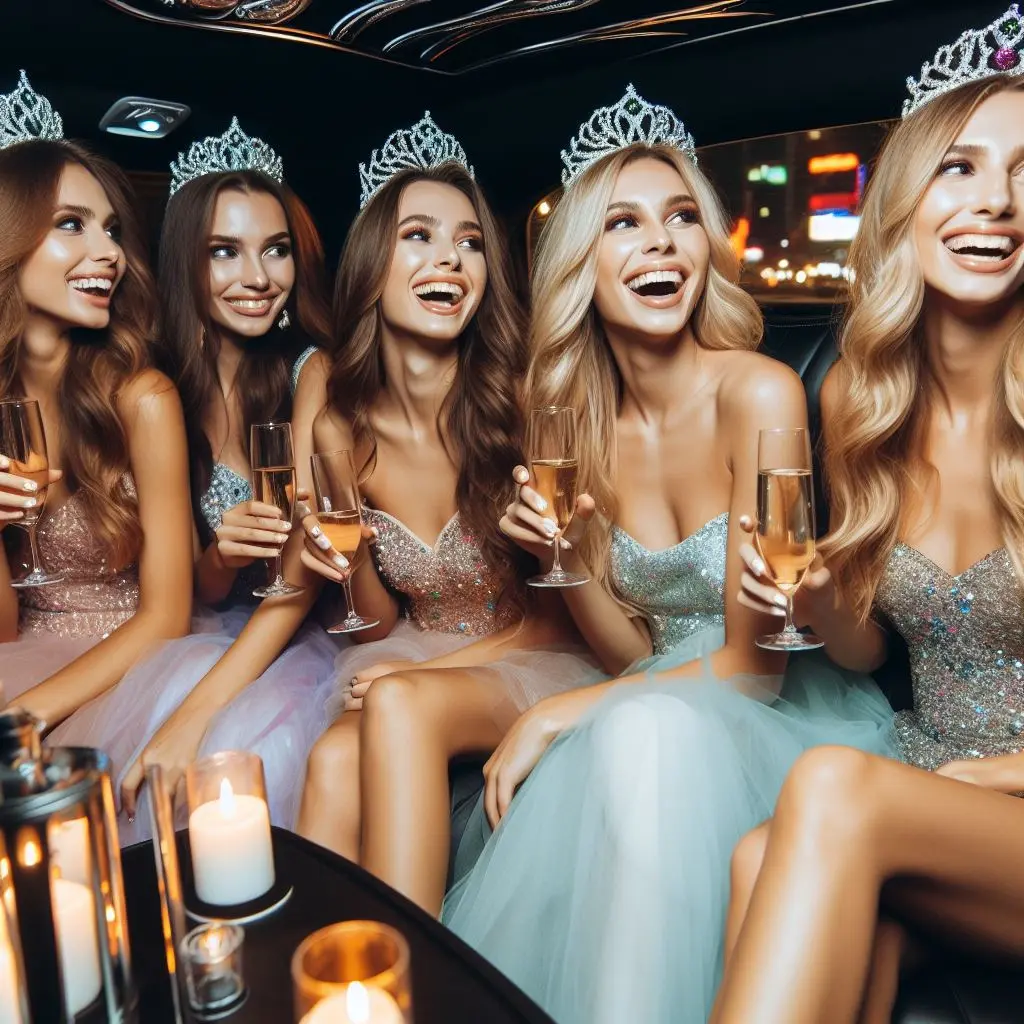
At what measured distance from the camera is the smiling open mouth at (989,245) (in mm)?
1619

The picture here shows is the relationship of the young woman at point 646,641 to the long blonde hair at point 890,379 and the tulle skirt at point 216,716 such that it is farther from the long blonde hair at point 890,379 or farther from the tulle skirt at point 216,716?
the tulle skirt at point 216,716

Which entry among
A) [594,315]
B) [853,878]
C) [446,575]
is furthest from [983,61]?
[446,575]

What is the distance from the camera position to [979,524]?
1676 millimetres

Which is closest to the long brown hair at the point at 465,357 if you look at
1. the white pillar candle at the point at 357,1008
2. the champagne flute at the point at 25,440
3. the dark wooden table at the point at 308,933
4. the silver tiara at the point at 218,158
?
the silver tiara at the point at 218,158

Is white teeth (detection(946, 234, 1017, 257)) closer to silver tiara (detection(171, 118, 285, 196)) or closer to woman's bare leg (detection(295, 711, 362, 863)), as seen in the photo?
woman's bare leg (detection(295, 711, 362, 863))

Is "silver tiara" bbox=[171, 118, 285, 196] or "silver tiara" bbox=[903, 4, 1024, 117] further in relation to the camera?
"silver tiara" bbox=[171, 118, 285, 196]

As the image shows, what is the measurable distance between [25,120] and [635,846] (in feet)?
7.25

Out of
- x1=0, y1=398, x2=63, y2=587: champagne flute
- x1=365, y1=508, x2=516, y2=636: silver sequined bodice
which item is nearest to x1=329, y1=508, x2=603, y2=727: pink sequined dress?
x1=365, y1=508, x2=516, y2=636: silver sequined bodice

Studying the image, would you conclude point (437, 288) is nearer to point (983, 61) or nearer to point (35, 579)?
point (35, 579)

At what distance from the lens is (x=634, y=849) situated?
1.41 metres

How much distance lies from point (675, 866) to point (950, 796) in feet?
1.24

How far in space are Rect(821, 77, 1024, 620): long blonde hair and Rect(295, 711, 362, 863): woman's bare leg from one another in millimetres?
914

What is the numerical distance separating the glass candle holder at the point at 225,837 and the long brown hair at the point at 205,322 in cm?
154

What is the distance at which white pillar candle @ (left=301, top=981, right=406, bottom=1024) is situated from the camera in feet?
2.60
